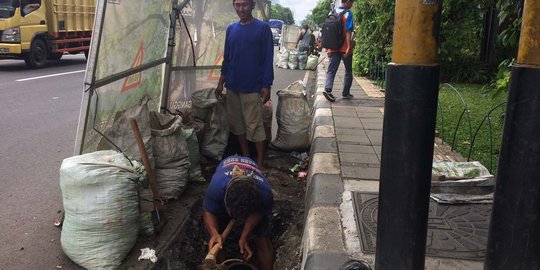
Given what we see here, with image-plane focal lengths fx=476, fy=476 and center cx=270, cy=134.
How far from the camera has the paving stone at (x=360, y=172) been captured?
388cm

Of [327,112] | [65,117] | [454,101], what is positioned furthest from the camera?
[454,101]

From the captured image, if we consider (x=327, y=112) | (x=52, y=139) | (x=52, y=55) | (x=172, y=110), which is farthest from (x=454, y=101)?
(x=52, y=55)

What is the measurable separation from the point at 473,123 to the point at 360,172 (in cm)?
318

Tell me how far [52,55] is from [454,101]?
12.0m

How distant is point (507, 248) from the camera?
5.30 feet

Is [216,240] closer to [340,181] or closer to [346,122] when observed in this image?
[340,181]

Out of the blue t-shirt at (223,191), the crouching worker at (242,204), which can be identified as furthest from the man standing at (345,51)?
the blue t-shirt at (223,191)

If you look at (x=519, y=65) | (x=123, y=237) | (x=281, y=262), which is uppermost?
(x=519, y=65)

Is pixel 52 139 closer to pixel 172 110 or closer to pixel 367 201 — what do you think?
pixel 172 110

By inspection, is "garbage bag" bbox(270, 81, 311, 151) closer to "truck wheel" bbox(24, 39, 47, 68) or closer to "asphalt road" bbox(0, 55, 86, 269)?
"asphalt road" bbox(0, 55, 86, 269)

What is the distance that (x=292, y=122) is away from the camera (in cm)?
551

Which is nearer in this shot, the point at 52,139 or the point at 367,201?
the point at 367,201

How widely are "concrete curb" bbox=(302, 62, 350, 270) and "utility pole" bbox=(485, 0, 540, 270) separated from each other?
1.05 metres

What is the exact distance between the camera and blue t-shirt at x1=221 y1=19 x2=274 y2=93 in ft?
15.4
